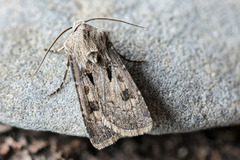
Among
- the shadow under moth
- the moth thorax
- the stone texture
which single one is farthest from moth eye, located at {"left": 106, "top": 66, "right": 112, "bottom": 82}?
the stone texture

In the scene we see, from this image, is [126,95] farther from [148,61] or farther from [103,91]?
[148,61]

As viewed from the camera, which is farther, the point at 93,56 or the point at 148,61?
the point at 148,61

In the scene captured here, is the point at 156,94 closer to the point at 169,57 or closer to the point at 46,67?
the point at 169,57

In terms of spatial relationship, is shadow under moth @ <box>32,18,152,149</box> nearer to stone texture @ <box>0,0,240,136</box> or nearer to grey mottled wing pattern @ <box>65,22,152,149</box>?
grey mottled wing pattern @ <box>65,22,152,149</box>

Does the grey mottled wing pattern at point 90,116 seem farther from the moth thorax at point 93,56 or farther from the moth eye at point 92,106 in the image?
the moth thorax at point 93,56

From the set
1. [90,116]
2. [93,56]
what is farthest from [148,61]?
[90,116]

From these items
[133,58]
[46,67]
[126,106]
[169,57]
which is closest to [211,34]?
[169,57]
